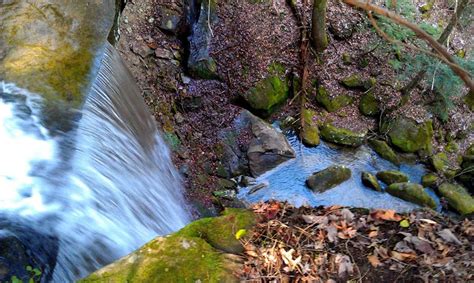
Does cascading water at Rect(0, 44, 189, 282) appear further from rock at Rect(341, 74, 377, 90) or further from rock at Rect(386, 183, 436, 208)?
rock at Rect(341, 74, 377, 90)

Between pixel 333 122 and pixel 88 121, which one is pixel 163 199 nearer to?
pixel 88 121

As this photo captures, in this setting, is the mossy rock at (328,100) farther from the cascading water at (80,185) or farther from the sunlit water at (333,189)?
the cascading water at (80,185)

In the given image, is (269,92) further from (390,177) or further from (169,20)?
(390,177)

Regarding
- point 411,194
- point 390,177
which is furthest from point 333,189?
point 411,194

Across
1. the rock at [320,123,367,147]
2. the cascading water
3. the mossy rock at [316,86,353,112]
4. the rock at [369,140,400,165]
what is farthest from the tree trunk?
the cascading water

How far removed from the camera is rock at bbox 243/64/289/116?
879 cm

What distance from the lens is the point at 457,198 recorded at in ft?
28.1

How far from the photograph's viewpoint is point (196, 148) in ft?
25.8

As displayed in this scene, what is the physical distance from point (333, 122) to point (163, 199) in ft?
15.5

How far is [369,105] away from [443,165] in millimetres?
2079

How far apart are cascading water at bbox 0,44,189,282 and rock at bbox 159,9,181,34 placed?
111 inches

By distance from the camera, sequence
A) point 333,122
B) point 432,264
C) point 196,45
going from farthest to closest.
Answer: point 333,122, point 196,45, point 432,264

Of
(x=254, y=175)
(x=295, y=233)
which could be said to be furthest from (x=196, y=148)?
(x=295, y=233)

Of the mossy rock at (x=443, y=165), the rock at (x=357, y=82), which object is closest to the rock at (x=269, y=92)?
the rock at (x=357, y=82)
